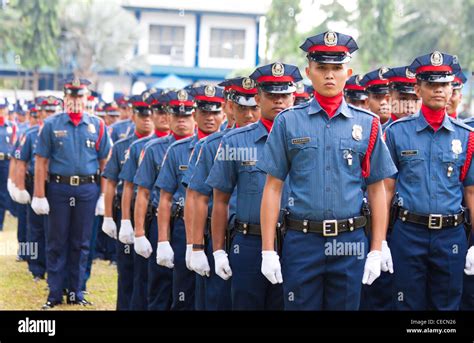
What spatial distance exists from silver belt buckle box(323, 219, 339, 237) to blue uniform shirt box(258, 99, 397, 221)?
1.3 inches

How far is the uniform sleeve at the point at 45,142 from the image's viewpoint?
1036cm

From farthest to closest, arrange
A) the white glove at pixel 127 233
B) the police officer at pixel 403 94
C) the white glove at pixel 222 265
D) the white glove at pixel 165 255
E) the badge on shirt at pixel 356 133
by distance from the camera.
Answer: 1. the white glove at pixel 127 233
2. the police officer at pixel 403 94
3. the white glove at pixel 165 255
4. the white glove at pixel 222 265
5. the badge on shirt at pixel 356 133

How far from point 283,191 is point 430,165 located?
4.42ft

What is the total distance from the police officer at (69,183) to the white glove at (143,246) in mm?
2070

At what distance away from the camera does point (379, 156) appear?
6.14 metres

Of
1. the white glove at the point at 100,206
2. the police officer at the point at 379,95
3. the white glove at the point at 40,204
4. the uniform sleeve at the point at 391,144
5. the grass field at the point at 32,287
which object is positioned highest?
the police officer at the point at 379,95

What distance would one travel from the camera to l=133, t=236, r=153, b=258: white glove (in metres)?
8.53

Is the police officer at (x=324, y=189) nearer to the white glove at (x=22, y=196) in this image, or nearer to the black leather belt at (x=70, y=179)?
the black leather belt at (x=70, y=179)

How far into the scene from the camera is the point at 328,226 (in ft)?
19.5

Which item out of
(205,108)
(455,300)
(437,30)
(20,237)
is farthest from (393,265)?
(437,30)

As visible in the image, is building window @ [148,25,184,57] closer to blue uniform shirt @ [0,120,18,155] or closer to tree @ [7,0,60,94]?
tree @ [7,0,60,94]

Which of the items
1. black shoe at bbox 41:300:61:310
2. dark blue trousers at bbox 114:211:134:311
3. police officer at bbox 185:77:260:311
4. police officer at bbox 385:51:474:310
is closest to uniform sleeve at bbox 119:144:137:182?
dark blue trousers at bbox 114:211:134:311

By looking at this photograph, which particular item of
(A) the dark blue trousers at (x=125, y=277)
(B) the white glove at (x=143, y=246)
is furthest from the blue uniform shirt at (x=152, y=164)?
(A) the dark blue trousers at (x=125, y=277)
